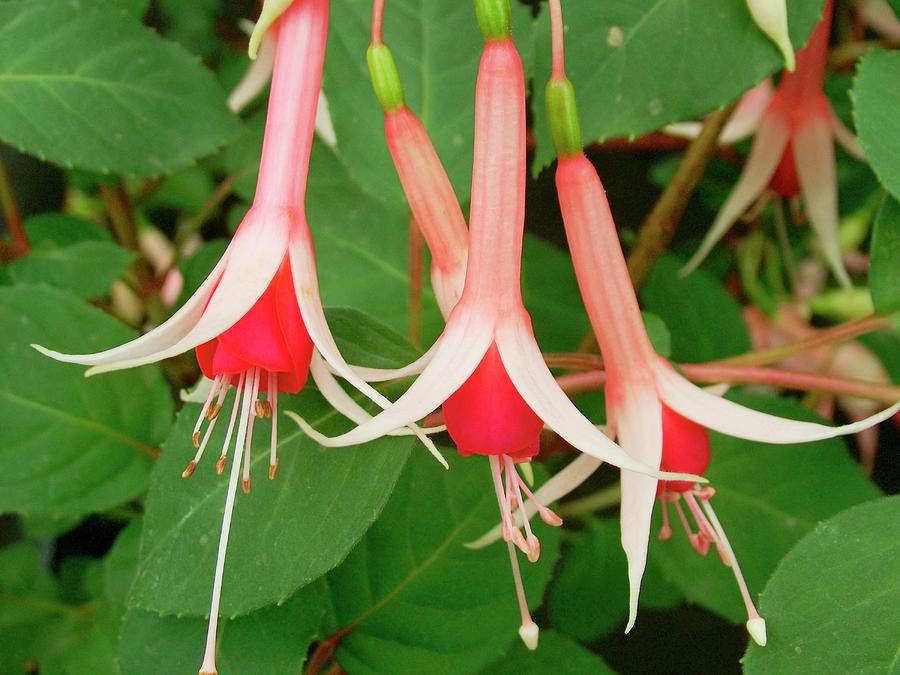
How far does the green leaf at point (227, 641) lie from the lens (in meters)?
0.40

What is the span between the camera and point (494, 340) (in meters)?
0.30

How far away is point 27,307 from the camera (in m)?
0.50

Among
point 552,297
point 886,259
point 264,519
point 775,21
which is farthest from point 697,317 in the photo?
point 264,519

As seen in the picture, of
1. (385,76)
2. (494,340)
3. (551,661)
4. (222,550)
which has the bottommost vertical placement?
(551,661)

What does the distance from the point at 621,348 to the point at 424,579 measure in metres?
0.22

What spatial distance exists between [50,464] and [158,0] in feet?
2.26

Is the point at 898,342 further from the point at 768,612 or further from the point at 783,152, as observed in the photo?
the point at 768,612

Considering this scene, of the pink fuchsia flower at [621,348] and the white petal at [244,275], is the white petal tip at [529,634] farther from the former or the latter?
the white petal at [244,275]

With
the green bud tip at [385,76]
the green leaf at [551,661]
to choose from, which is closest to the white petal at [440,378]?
the green bud tip at [385,76]

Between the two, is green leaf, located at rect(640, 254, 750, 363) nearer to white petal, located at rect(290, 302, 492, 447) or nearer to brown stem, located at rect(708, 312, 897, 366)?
brown stem, located at rect(708, 312, 897, 366)

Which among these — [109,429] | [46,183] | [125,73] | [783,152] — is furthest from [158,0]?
[783,152]

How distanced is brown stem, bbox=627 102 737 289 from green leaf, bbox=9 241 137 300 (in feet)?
1.26

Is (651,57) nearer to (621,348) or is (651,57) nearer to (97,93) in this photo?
(621,348)

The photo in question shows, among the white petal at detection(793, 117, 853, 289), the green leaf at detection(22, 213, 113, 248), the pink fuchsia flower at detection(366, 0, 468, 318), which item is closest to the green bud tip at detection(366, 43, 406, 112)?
the pink fuchsia flower at detection(366, 0, 468, 318)
